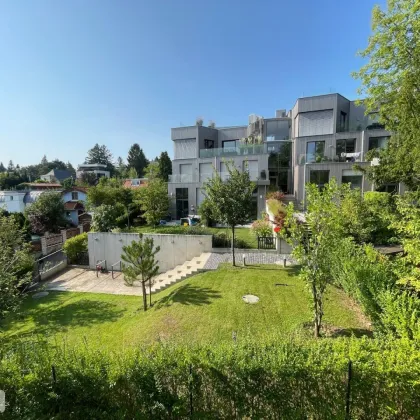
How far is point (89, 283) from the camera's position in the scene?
16.0 metres

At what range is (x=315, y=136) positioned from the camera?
24641 millimetres

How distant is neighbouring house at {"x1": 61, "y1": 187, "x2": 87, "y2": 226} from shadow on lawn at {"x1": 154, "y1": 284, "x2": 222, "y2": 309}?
28111 millimetres

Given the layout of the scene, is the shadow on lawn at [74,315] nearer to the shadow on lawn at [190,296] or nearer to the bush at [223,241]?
the shadow on lawn at [190,296]

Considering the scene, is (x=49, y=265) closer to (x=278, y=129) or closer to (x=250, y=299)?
(x=250, y=299)

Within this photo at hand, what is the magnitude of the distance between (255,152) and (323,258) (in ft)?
64.5

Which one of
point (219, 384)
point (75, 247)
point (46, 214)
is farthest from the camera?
point (46, 214)

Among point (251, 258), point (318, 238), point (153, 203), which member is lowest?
point (251, 258)

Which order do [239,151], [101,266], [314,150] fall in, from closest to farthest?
[101,266] < [314,150] < [239,151]

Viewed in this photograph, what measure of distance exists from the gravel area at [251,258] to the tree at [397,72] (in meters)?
7.82

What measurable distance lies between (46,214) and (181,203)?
582 inches

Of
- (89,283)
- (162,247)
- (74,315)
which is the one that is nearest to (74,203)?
(89,283)

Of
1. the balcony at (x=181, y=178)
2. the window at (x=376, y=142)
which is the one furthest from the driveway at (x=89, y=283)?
the window at (x=376, y=142)

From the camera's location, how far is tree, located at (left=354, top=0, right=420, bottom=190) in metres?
10.5

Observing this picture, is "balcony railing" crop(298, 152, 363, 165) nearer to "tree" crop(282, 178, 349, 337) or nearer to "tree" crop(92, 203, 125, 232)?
"tree" crop(282, 178, 349, 337)
